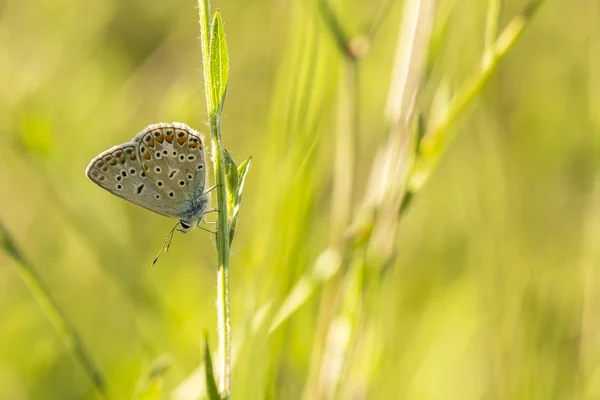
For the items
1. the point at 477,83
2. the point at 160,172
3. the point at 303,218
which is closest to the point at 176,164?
the point at 160,172

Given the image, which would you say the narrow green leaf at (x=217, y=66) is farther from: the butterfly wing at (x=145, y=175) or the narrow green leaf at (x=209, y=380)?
the butterfly wing at (x=145, y=175)

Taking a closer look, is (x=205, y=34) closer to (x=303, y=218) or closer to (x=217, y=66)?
(x=217, y=66)

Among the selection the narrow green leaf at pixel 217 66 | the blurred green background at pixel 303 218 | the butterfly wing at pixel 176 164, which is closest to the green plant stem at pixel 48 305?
the blurred green background at pixel 303 218

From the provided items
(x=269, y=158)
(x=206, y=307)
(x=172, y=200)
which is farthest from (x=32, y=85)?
(x=269, y=158)

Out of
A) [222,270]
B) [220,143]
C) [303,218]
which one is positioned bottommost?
[303,218]

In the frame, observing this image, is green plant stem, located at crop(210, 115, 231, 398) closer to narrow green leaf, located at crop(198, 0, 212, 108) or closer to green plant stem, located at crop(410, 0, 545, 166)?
narrow green leaf, located at crop(198, 0, 212, 108)

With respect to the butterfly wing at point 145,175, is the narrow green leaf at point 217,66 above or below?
above

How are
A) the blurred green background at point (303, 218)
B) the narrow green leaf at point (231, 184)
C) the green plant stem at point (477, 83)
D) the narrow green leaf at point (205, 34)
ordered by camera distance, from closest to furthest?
the narrow green leaf at point (205, 34) → the narrow green leaf at point (231, 184) → the green plant stem at point (477, 83) → the blurred green background at point (303, 218)
